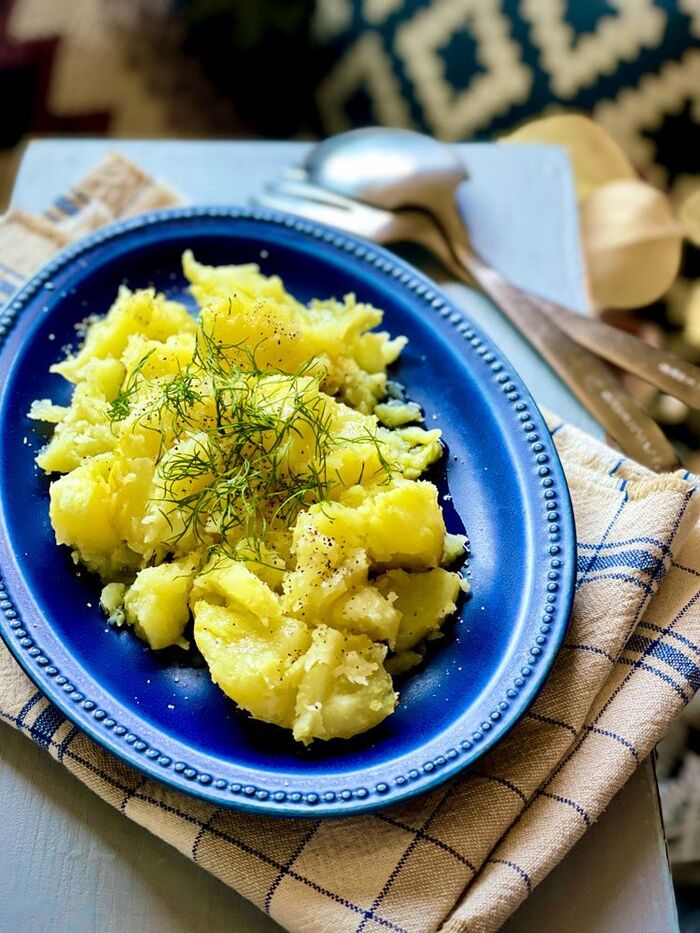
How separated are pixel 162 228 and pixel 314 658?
3.71ft

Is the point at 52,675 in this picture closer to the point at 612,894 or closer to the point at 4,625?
the point at 4,625

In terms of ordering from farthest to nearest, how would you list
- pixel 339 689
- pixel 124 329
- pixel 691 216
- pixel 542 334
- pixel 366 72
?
pixel 366 72, pixel 691 216, pixel 542 334, pixel 124 329, pixel 339 689

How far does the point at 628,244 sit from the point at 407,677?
78.6 inches

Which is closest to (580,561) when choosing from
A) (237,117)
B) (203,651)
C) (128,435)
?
(203,651)

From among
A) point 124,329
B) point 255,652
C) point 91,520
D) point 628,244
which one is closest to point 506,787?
point 255,652

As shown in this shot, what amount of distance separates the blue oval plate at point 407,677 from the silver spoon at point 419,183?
1.00 feet

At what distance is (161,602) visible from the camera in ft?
5.42

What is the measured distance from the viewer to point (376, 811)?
4.96 ft

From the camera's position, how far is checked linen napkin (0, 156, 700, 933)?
4.98 ft

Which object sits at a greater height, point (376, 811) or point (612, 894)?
point (376, 811)

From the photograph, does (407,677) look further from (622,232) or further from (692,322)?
(692,322)

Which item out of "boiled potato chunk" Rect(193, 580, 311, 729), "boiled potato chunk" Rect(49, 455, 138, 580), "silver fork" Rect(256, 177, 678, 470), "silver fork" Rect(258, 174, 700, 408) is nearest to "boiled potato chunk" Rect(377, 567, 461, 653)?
"boiled potato chunk" Rect(193, 580, 311, 729)

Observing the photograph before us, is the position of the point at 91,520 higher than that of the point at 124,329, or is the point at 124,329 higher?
the point at 124,329

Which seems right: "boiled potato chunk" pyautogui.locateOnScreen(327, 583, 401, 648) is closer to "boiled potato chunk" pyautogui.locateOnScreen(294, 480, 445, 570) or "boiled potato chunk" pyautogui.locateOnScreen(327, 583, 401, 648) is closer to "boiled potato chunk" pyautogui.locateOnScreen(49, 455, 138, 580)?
"boiled potato chunk" pyautogui.locateOnScreen(294, 480, 445, 570)
